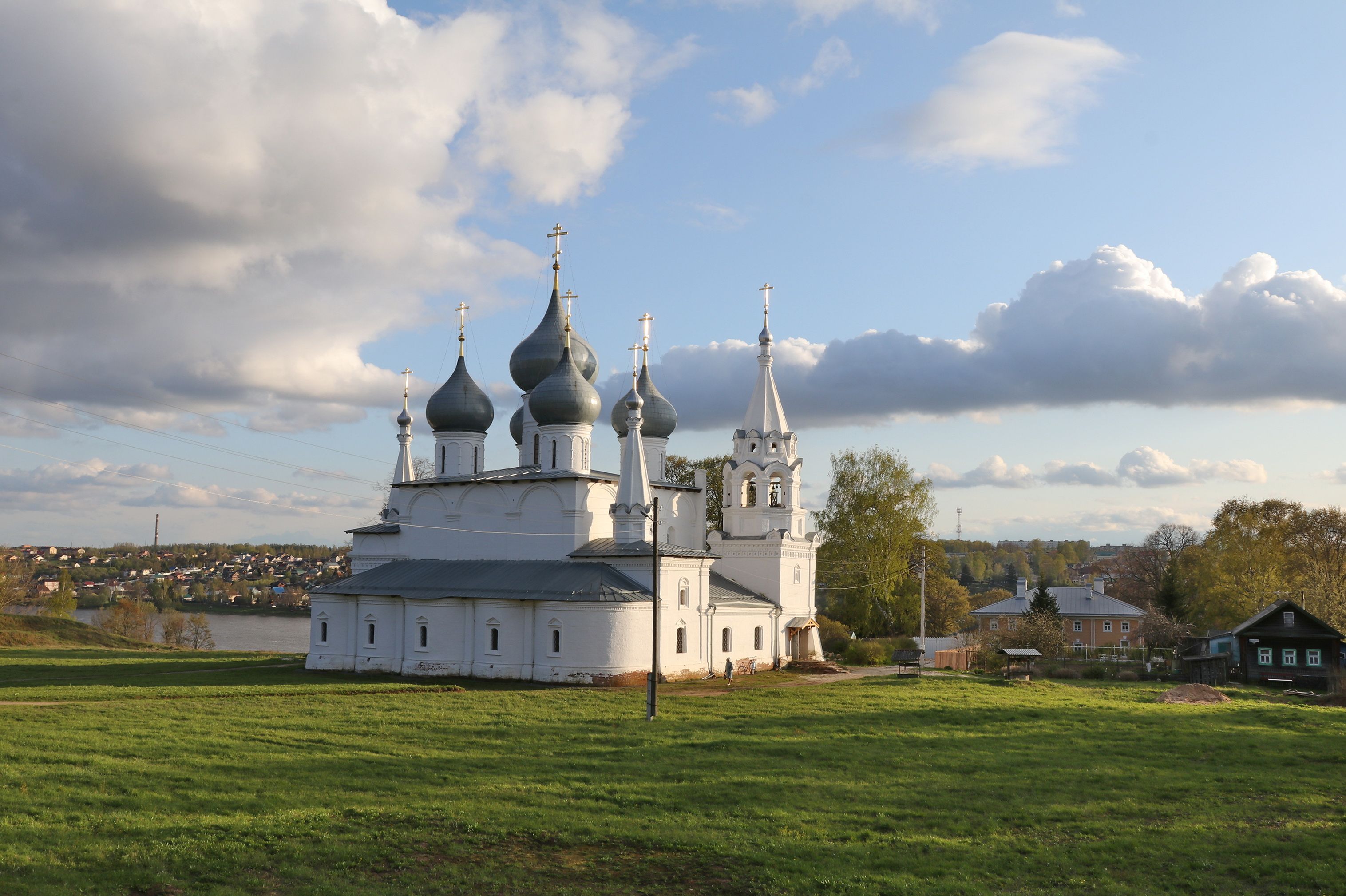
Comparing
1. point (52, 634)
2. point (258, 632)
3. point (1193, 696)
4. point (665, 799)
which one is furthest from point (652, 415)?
point (258, 632)

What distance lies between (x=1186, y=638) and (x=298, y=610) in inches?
2968

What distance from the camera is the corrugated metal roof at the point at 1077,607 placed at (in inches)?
1976

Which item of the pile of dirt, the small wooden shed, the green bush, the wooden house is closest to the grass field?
the pile of dirt

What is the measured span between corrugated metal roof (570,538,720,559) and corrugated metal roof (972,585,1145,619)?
1004 inches

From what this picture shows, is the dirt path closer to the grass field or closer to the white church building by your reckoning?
the white church building

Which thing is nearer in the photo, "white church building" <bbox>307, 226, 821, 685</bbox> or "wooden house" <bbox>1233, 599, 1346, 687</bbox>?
"white church building" <bbox>307, 226, 821, 685</bbox>

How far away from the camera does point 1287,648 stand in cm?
3167

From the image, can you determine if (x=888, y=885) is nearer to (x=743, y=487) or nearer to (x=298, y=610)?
(x=743, y=487)

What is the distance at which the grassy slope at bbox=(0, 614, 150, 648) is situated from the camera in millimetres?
41938

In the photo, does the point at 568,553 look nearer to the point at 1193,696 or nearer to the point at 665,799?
the point at 1193,696

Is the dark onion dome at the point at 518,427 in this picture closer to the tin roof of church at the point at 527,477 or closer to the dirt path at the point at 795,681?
the tin roof of church at the point at 527,477

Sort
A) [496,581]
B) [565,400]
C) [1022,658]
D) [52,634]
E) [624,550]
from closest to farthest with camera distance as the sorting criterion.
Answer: [624,550] < [496,581] < [565,400] < [1022,658] < [52,634]

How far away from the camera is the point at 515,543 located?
31.0 metres

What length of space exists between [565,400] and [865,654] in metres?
14.2
